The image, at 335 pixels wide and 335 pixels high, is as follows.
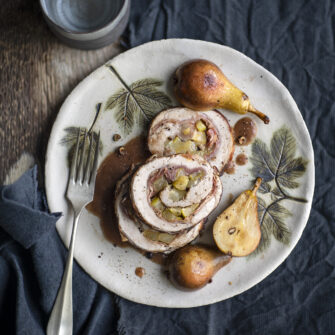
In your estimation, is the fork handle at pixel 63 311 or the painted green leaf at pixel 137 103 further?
the painted green leaf at pixel 137 103

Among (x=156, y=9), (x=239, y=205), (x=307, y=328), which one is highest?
(x=156, y=9)

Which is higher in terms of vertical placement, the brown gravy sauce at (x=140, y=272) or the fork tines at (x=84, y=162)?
the fork tines at (x=84, y=162)

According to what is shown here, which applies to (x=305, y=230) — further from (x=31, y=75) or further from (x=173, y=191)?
(x=31, y=75)

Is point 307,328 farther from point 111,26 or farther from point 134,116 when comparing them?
point 111,26

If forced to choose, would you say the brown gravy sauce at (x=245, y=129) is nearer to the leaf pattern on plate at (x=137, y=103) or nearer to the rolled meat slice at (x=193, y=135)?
the rolled meat slice at (x=193, y=135)

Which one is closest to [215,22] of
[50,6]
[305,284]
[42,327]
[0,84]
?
[50,6]

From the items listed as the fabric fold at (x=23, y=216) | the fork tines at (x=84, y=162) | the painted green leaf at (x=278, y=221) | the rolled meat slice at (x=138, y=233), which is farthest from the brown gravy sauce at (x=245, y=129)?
the fabric fold at (x=23, y=216)

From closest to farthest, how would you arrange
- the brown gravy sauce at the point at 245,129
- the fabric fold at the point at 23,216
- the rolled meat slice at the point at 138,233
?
the fabric fold at the point at 23,216, the rolled meat slice at the point at 138,233, the brown gravy sauce at the point at 245,129

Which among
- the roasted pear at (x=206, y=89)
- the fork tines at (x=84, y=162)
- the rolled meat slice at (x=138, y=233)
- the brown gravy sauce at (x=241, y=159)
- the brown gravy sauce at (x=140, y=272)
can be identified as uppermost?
the roasted pear at (x=206, y=89)
